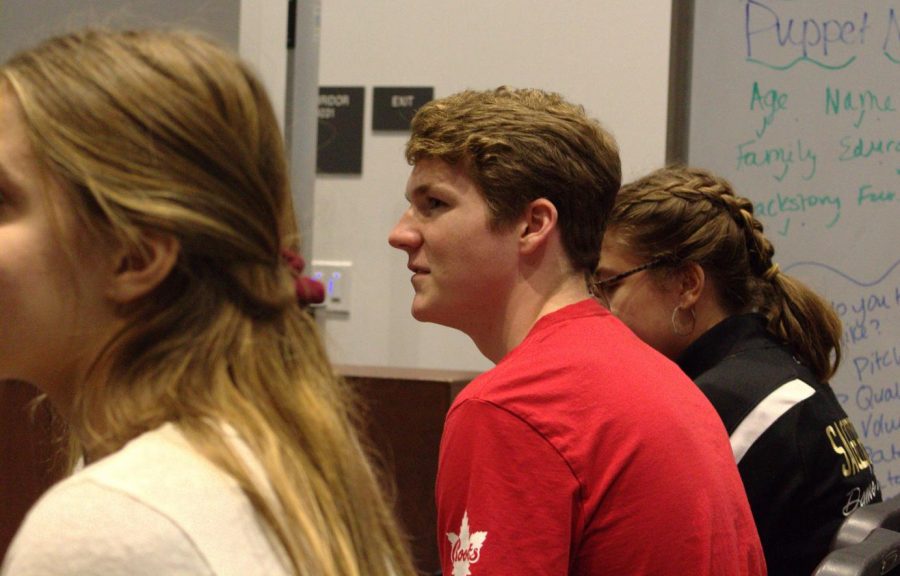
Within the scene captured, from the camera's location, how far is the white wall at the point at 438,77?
2936 millimetres

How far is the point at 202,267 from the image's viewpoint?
0.84m

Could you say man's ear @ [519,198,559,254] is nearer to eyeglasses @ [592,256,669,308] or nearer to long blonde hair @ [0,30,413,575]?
eyeglasses @ [592,256,669,308]

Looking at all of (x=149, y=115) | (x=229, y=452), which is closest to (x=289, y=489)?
(x=229, y=452)

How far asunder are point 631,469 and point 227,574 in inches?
27.4

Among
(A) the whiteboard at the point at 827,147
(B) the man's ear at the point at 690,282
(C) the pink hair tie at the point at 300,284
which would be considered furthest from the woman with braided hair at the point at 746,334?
(C) the pink hair tie at the point at 300,284

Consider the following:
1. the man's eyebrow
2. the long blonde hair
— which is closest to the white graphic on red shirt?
the long blonde hair

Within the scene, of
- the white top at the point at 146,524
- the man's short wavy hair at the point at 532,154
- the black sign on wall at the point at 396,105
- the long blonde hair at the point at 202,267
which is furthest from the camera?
the black sign on wall at the point at 396,105

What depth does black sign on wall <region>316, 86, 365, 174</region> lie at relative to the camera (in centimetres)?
322

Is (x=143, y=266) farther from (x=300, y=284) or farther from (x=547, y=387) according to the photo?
(x=547, y=387)

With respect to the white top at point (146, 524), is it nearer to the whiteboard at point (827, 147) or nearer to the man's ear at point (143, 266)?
the man's ear at point (143, 266)

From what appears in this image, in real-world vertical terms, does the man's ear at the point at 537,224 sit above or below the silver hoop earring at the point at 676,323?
above

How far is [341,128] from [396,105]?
0.55 ft

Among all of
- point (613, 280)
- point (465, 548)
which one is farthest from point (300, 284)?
point (613, 280)

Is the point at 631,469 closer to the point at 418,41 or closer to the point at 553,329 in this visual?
the point at 553,329
